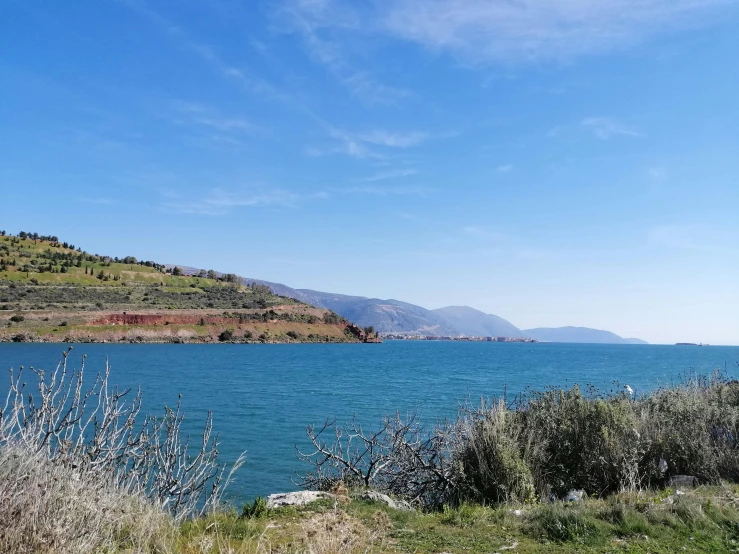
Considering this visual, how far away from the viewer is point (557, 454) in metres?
11.2

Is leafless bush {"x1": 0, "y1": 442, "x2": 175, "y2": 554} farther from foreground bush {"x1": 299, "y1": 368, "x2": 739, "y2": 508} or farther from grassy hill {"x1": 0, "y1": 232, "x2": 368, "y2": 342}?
grassy hill {"x1": 0, "y1": 232, "x2": 368, "y2": 342}

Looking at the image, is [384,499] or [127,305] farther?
[127,305]

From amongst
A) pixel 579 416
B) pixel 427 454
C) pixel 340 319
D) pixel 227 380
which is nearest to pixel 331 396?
pixel 227 380

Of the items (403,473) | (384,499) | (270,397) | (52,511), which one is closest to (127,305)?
(270,397)

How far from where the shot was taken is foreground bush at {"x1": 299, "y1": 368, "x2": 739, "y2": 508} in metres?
9.98

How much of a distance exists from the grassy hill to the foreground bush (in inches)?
2943

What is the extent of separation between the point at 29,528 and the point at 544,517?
20.8 feet

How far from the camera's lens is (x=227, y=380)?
128ft

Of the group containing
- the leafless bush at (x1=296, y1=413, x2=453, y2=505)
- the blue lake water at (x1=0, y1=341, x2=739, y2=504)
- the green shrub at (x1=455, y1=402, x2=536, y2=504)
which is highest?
the green shrub at (x1=455, y1=402, x2=536, y2=504)

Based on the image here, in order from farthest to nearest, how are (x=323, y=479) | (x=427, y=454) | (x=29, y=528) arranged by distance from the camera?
(x=427, y=454), (x=323, y=479), (x=29, y=528)

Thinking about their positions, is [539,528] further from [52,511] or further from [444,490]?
[52,511]

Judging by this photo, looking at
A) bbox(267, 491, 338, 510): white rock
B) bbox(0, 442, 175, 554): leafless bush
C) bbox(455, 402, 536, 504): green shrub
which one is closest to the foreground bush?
bbox(455, 402, 536, 504): green shrub

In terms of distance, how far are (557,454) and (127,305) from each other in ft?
299

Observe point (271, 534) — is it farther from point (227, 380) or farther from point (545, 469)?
point (227, 380)
